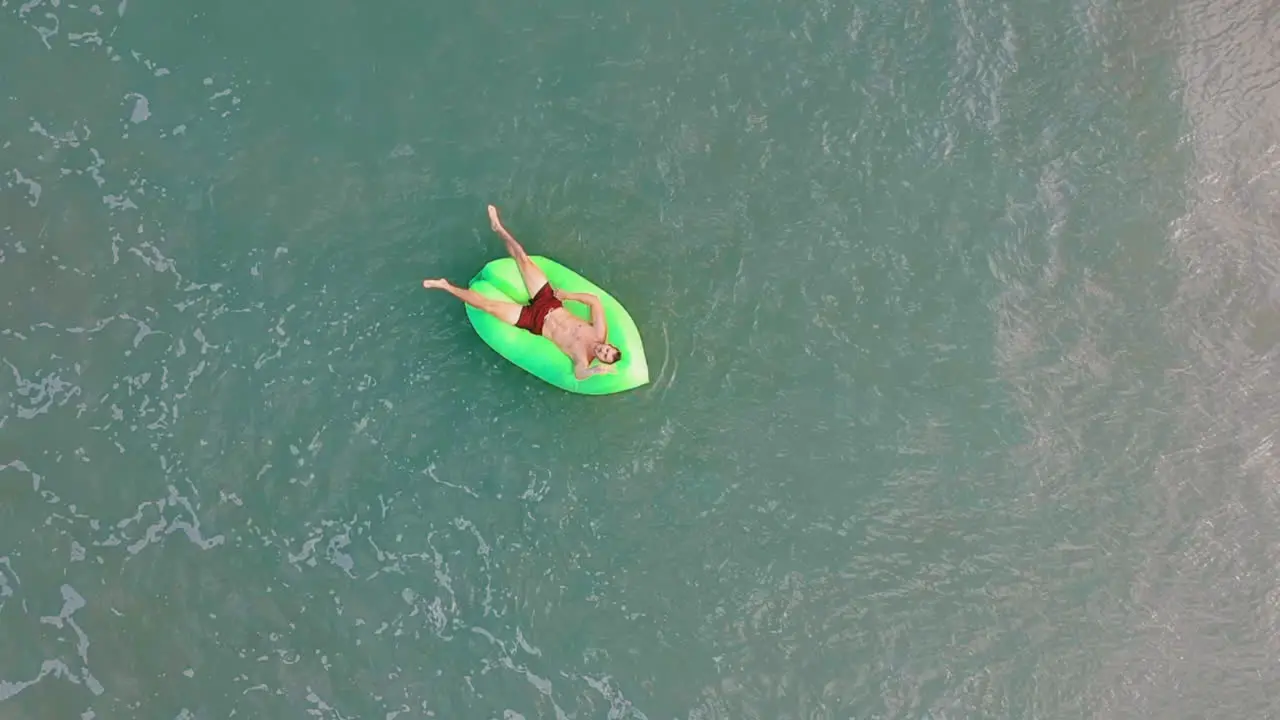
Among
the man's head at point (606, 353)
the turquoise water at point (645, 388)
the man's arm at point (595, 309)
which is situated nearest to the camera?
the man's head at point (606, 353)

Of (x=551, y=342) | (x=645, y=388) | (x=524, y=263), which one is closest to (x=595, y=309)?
(x=551, y=342)

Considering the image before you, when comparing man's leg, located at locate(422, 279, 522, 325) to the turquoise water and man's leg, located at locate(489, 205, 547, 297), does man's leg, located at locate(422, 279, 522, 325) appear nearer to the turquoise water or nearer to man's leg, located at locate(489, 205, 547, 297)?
man's leg, located at locate(489, 205, 547, 297)

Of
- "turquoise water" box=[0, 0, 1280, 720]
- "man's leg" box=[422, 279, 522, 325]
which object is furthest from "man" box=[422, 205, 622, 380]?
"turquoise water" box=[0, 0, 1280, 720]

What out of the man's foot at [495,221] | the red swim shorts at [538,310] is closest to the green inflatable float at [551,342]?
the red swim shorts at [538,310]

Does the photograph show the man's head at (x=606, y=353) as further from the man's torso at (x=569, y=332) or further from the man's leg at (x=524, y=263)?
the man's leg at (x=524, y=263)

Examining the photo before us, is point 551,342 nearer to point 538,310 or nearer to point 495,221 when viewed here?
point 538,310

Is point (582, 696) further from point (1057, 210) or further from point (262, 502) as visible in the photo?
point (1057, 210)

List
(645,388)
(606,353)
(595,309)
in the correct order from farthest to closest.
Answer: (645,388) < (595,309) < (606,353)
